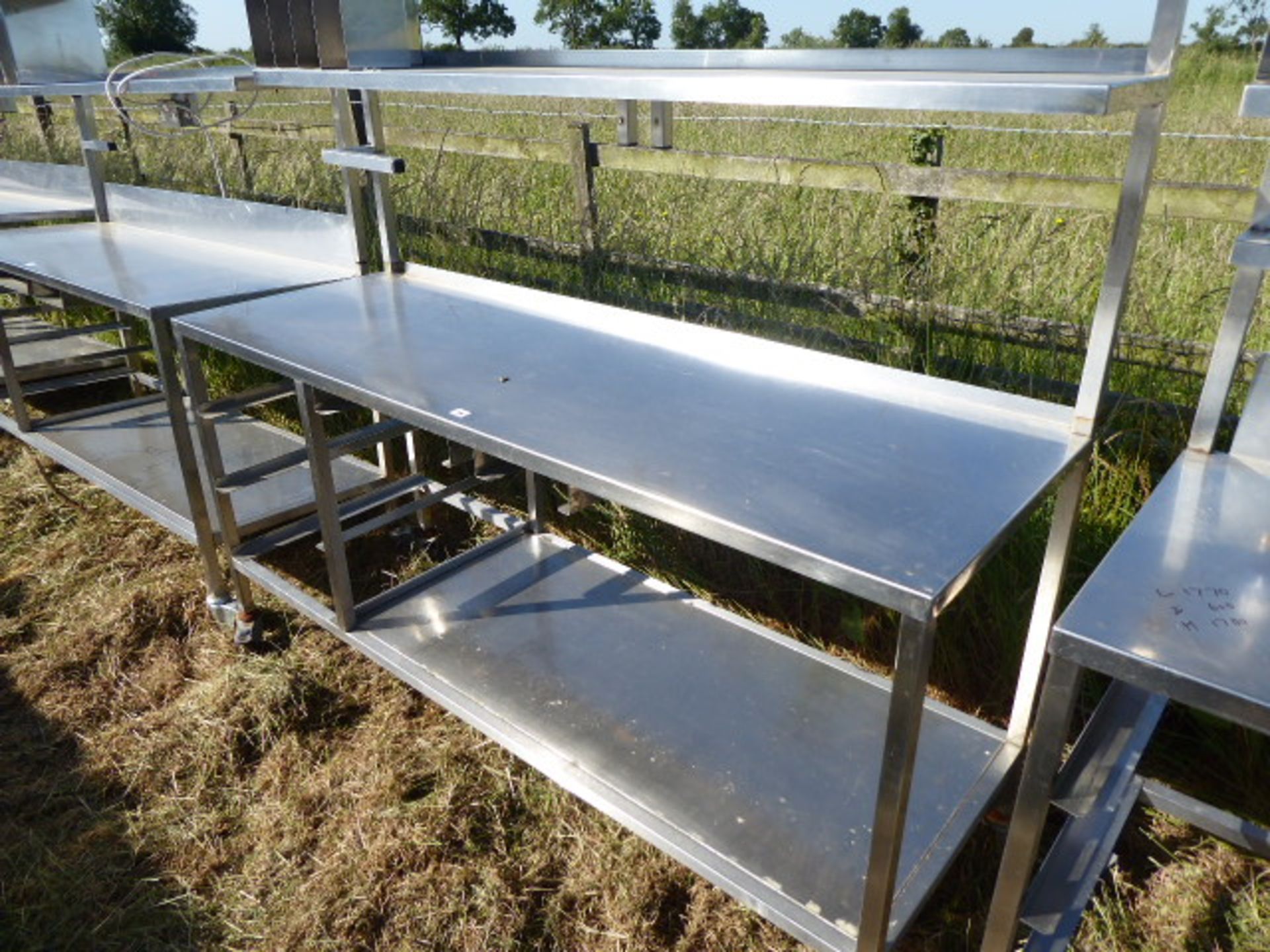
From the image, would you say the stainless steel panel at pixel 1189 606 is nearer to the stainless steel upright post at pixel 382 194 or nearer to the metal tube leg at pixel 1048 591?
the metal tube leg at pixel 1048 591

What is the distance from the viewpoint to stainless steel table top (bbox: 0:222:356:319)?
2418mm

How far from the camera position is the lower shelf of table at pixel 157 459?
2773 millimetres

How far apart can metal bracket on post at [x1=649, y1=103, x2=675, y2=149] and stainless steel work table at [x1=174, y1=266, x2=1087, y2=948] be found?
394 millimetres

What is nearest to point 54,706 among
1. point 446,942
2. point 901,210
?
point 446,942

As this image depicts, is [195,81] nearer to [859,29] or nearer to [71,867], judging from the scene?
[71,867]

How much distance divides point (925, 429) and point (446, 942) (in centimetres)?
136

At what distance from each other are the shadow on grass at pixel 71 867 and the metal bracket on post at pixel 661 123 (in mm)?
1901

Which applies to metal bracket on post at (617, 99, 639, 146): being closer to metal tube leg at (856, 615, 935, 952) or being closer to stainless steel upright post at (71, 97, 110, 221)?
metal tube leg at (856, 615, 935, 952)

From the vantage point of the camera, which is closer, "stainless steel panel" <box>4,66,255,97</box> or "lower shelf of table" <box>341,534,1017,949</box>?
"lower shelf of table" <box>341,534,1017,949</box>

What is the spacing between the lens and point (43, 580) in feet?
9.77

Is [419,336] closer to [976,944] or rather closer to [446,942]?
[446,942]

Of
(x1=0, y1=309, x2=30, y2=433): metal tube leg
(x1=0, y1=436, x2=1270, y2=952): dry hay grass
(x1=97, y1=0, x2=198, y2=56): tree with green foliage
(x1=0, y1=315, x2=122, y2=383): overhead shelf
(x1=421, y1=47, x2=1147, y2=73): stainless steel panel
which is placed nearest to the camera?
(x1=421, y1=47, x2=1147, y2=73): stainless steel panel

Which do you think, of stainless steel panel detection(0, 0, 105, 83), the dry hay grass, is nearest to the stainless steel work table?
the dry hay grass

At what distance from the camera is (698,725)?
1.98m
